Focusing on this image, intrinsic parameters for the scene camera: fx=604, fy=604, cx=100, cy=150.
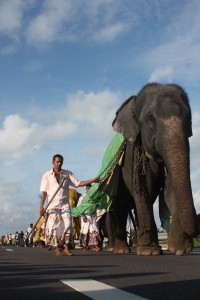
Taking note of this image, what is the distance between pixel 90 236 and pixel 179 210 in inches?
383

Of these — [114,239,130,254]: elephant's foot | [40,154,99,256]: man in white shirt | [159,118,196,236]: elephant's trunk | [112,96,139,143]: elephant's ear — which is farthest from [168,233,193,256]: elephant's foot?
[114,239,130,254]: elephant's foot

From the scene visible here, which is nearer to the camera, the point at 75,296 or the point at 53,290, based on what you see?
the point at 75,296

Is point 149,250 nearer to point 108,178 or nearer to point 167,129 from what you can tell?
point 108,178

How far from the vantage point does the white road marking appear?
162 inches

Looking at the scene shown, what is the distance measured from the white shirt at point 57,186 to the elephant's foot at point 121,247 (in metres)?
2.11

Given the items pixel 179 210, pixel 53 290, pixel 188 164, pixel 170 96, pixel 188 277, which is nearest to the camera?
pixel 53 290

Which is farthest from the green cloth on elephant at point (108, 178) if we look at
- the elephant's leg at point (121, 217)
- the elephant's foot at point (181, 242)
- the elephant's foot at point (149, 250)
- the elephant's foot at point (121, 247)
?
the elephant's foot at point (181, 242)

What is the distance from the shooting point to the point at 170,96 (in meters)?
10.2

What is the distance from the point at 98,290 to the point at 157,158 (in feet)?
19.4

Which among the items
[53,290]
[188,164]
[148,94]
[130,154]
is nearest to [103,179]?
[130,154]

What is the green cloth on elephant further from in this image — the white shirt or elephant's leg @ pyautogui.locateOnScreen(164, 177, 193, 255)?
elephant's leg @ pyautogui.locateOnScreen(164, 177, 193, 255)

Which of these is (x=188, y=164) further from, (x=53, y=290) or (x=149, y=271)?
(x=53, y=290)

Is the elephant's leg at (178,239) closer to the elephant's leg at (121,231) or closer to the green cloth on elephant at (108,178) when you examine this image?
the green cloth on elephant at (108,178)

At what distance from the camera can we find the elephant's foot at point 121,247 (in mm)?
12719
